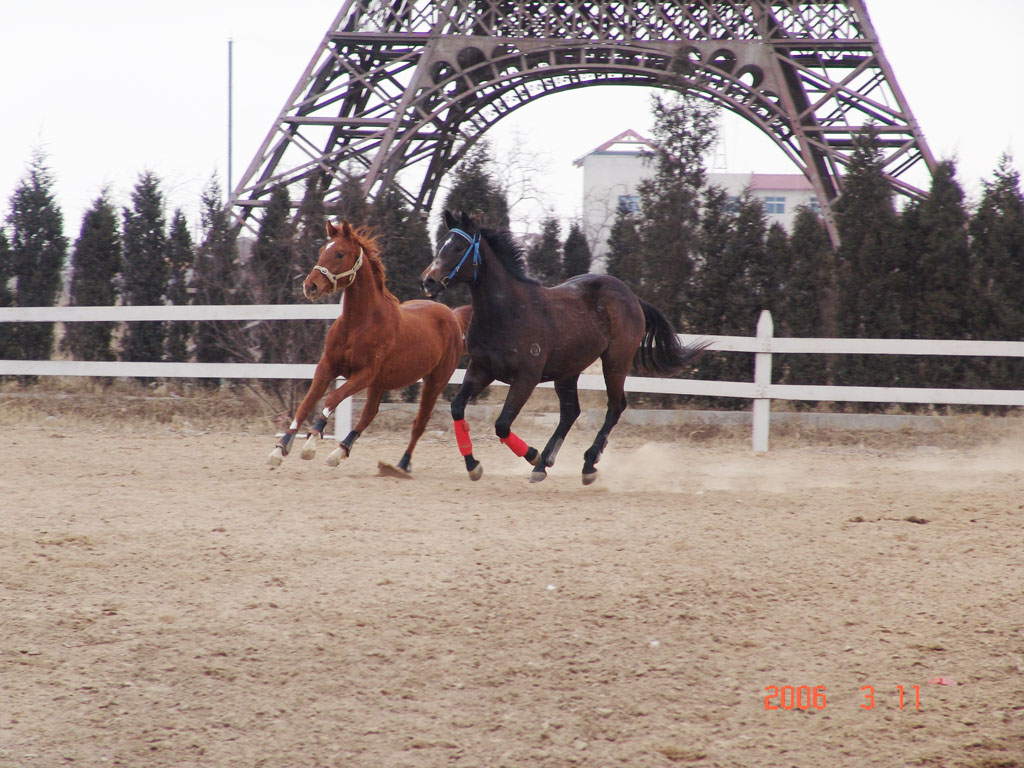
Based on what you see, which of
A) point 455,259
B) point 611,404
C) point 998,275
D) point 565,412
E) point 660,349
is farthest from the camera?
point 998,275

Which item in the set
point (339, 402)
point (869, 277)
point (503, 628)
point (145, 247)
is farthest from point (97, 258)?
point (503, 628)

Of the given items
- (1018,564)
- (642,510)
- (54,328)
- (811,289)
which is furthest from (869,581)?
(54,328)

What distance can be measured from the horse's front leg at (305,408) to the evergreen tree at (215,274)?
4.92 meters

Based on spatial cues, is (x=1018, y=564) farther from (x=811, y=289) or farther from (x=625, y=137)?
(x=625, y=137)

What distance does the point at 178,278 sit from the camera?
12.9 metres

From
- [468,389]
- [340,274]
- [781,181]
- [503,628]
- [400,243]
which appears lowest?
[503,628]

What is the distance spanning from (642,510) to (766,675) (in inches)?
101

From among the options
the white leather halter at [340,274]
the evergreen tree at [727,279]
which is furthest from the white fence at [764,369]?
the white leather halter at [340,274]

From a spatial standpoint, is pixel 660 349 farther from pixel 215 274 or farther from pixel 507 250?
pixel 215 274

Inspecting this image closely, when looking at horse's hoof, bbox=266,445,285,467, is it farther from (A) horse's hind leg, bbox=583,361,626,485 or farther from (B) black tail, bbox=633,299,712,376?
(B) black tail, bbox=633,299,712,376

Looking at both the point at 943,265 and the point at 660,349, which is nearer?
the point at 660,349

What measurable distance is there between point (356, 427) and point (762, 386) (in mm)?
4538

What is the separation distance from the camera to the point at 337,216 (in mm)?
11406

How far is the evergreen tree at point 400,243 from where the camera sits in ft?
38.9
